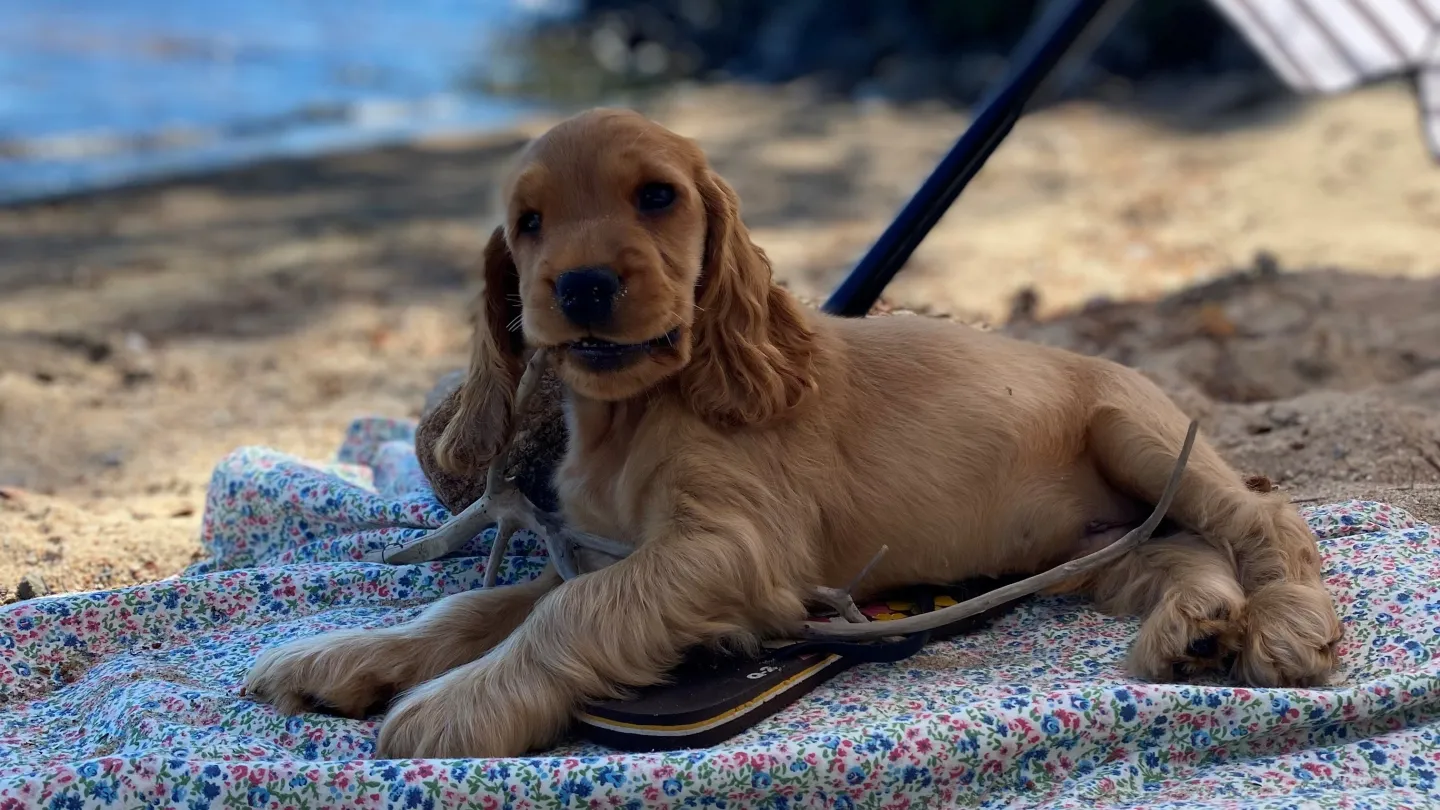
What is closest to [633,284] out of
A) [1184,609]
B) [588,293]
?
[588,293]

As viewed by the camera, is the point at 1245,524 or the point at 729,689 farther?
the point at 1245,524

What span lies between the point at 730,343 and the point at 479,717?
3.22ft

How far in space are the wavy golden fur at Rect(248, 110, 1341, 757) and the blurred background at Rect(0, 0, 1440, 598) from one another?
0.99 m

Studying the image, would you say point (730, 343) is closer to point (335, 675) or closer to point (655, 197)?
point (655, 197)

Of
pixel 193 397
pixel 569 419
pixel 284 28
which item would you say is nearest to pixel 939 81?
pixel 193 397

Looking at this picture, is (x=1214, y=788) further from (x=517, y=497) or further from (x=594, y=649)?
(x=517, y=497)

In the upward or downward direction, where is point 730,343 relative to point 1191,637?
upward

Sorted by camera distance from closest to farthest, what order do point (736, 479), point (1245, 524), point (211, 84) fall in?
point (736, 479) < point (1245, 524) < point (211, 84)

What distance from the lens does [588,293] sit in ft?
8.47

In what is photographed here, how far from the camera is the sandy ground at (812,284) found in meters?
4.75

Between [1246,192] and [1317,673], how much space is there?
305 inches

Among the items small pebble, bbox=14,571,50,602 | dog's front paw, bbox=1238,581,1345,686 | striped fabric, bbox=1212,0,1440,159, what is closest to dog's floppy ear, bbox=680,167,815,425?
dog's front paw, bbox=1238,581,1345,686

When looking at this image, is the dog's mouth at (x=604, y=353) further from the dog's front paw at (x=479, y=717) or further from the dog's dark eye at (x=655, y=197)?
the dog's front paw at (x=479, y=717)

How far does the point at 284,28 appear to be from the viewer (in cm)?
2791
